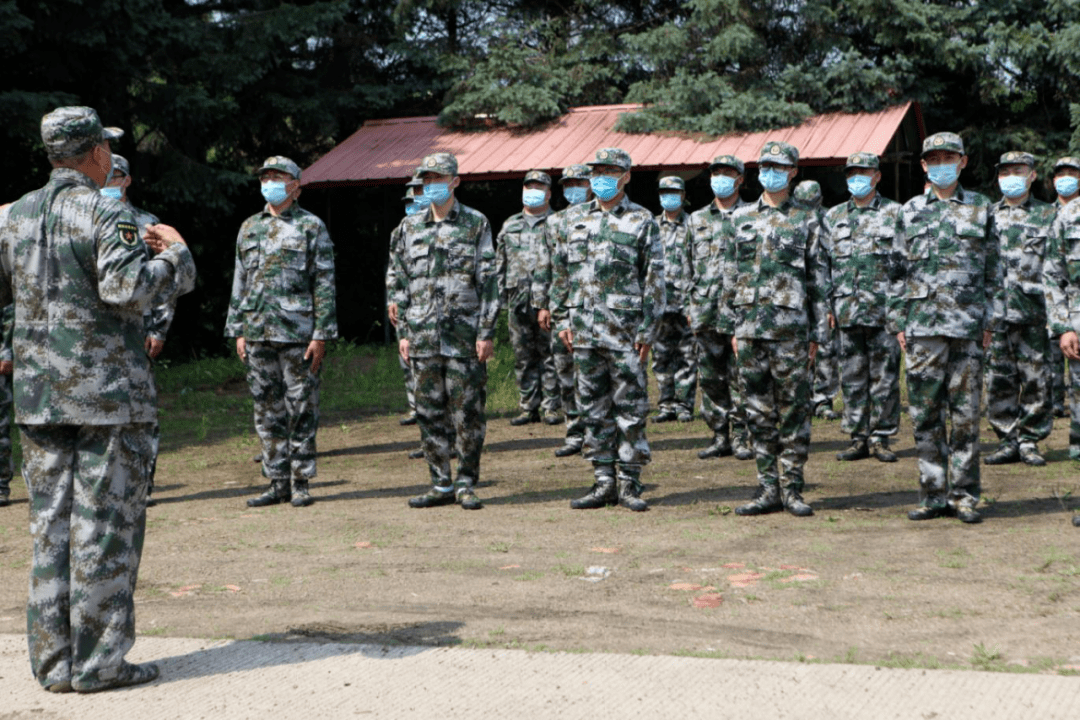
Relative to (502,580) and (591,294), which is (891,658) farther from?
(591,294)

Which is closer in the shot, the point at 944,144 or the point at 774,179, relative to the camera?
the point at 944,144

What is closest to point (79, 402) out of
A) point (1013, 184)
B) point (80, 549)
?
point (80, 549)

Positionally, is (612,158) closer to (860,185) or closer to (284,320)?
(284,320)

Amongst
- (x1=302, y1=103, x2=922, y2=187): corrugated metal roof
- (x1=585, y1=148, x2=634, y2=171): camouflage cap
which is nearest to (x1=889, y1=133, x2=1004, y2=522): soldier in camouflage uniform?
(x1=585, y1=148, x2=634, y2=171): camouflage cap

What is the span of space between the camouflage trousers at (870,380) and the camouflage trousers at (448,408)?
10.3 ft

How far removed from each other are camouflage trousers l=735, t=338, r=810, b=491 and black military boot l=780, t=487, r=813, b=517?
33 millimetres

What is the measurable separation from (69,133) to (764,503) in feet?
15.4

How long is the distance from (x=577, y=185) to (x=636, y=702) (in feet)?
26.0

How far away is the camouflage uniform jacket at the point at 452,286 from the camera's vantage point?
7.84 metres

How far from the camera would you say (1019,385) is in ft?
30.7

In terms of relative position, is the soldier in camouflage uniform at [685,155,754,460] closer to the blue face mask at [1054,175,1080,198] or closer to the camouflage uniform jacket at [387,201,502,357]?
the camouflage uniform jacket at [387,201,502,357]

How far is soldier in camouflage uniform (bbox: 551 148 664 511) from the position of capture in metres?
7.65

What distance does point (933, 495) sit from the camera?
23.5 feet

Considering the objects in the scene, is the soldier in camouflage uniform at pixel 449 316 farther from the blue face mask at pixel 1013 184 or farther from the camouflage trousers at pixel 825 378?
the camouflage trousers at pixel 825 378
